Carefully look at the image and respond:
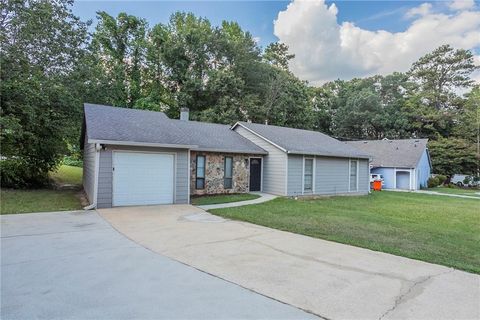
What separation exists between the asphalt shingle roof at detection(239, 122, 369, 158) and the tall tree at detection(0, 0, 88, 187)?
29.1 feet

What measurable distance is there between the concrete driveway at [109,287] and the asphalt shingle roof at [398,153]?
23880 millimetres

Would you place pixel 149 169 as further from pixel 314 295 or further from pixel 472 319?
pixel 472 319

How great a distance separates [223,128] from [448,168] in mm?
25033

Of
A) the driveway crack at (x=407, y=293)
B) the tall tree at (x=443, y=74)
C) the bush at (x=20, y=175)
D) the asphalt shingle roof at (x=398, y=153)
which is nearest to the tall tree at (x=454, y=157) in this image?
the asphalt shingle roof at (x=398, y=153)

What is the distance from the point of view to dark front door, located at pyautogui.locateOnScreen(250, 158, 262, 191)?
15305 mm

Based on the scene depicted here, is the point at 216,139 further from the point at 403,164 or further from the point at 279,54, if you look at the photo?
the point at 279,54

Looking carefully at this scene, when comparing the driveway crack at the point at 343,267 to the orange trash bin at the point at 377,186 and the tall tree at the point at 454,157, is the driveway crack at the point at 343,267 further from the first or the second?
the tall tree at the point at 454,157

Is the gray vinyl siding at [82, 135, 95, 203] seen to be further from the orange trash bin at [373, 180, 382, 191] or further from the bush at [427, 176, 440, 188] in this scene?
the bush at [427, 176, 440, 188]

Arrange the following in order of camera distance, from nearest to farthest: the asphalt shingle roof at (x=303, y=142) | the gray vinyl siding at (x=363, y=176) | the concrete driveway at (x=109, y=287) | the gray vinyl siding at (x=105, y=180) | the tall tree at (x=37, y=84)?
the concrete driveway at (x=109, y=287)
the gray vinyl siding at (x=105, y=180)
the tall tree at (x=37, y=84)
the asphalt shingle roof at (x=303, y=142)
the gray vinyl siding at (x=363, y=176)

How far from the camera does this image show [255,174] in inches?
607

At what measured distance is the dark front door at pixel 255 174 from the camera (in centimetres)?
1530

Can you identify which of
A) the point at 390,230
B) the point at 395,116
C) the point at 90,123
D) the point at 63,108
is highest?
the point at 395,116

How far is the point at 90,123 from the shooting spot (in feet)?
34.1

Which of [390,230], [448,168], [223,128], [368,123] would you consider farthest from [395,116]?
[390,230]
